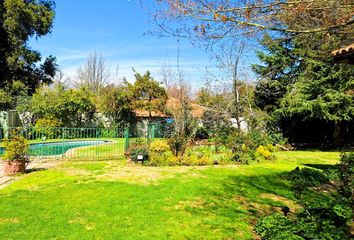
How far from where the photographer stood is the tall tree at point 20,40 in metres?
24.3

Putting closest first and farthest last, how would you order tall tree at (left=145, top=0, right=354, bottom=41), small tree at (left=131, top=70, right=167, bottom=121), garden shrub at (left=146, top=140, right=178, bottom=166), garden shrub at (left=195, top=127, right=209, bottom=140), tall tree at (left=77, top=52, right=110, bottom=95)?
1. tall tree at (left=145, top=0, right=354, bottom=41)
2. garden shrub at (left=146, top=140, right=178, bottom=166)
3. garden shrub at (left=195, top=127, right=209, bottom=140)
4. small tree at (left=131, top=70, right=167, bottom=121)
5. tall tree at (left=77, top=52, right=110, bottom=95)

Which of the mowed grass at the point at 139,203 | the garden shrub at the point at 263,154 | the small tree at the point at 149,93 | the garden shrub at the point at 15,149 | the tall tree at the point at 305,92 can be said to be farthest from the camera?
the small tree at the point at 149,93

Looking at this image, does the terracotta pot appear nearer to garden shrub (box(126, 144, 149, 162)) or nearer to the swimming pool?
the swimming pool

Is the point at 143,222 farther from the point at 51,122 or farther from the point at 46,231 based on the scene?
the point at 51,122

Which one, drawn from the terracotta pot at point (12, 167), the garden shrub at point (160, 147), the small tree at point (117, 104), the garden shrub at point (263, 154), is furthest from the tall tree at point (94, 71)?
the terracotta pot at point (12, 167)

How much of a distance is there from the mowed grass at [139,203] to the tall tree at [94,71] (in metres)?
35.7

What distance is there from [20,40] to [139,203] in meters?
24.1

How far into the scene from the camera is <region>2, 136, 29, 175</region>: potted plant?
10062mm

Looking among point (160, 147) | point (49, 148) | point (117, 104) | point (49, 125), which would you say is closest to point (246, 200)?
point (160, 147)

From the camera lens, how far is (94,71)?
4550 cm

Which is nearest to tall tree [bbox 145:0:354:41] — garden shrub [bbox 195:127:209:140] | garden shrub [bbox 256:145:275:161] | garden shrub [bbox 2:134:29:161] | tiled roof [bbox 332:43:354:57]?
tiled roof [bbox 332:43:354:57]

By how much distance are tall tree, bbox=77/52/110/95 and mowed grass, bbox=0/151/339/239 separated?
117ft

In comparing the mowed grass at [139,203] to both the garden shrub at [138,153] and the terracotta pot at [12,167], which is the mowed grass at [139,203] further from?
the garden shrub at [138,153]

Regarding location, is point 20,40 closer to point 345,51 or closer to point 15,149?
point 15,149
